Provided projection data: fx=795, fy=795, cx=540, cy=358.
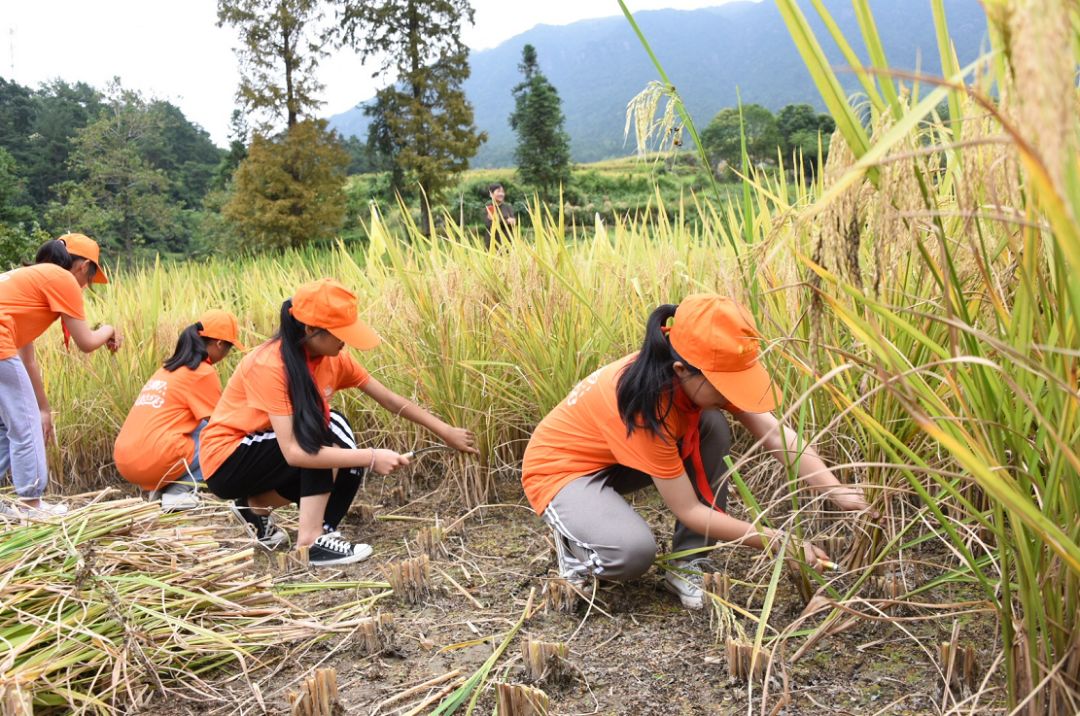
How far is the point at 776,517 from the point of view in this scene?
90.1 inches

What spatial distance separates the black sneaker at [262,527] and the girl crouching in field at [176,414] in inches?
17.6

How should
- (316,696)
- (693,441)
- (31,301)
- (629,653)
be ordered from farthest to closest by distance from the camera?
1. (31,301)
2. (693,441)
3. (629,653)
4. (316,696)

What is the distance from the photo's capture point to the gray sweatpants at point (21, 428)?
3312 mm

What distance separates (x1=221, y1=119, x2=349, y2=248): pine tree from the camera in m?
16.9

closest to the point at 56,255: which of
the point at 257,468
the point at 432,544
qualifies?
the point at 257,468

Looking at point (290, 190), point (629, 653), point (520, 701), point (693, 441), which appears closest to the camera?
point (520, 701)

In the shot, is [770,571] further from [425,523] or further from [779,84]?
[779,84]

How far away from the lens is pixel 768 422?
7.30 feet

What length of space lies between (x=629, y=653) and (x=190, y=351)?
101 inches

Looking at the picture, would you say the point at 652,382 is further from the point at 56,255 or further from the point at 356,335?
the point at 56,255

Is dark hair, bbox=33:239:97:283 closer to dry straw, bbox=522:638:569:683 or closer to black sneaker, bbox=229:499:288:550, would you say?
black sneaker, bbox=229:499:288:550

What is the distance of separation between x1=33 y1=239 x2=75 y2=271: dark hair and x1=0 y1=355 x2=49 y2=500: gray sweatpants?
1.57ft

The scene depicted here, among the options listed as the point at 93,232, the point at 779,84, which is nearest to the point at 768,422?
the point at 93,232

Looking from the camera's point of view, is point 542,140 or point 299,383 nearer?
point 299,383
